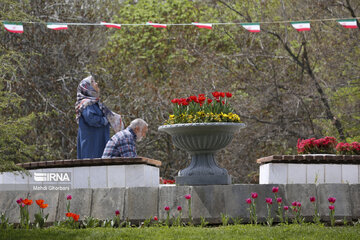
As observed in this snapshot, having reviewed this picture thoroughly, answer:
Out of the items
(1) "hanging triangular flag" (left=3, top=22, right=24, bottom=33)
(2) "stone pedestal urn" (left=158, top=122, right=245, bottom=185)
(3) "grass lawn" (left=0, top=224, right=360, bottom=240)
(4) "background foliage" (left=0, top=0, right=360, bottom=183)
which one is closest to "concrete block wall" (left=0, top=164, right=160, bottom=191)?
(2) "stone pedestal urn" (left=158, top=122, right=245, bottom=185)

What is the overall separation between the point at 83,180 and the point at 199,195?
2.32 metres

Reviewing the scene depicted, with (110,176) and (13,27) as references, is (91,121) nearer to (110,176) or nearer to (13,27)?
(110,176)

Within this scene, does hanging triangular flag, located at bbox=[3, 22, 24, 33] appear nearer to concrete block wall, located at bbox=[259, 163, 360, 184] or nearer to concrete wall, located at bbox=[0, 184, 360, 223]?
concrete wall, located at bbox=[0, 184, 360, 223]

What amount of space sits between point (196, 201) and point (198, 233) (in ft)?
3.25

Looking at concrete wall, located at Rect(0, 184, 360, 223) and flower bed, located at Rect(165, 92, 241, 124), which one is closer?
concrete wall, located at Rect(0, 184, 360, 223)

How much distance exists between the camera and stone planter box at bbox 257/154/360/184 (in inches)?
360

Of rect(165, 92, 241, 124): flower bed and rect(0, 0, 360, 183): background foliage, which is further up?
rect(0, 0, 360, 183): background foliage

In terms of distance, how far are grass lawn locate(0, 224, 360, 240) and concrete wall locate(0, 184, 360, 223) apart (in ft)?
1.76

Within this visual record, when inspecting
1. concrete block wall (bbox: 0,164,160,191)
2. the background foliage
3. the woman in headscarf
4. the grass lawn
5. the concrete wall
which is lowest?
the grass lawn

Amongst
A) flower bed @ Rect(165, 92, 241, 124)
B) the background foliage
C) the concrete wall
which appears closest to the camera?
the concrete wall

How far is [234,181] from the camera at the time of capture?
17875 millimetres

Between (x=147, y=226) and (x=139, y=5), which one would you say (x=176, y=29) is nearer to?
(x=139, y=5)

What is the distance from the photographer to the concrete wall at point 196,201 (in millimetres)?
7438

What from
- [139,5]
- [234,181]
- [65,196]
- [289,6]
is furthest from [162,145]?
[65,196]
